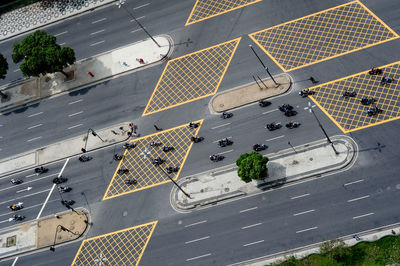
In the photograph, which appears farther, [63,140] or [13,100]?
[13,100]

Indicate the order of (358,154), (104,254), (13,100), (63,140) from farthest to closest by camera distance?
1. (13,100)
2. (63,140)
3. (104,254)
4. (358,154)

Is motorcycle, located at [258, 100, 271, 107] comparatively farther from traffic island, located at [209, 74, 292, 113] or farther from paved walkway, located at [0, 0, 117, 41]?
paved walkway, located at [0, 0, 117, 41]

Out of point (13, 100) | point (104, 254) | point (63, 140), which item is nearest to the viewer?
point (104, 254)

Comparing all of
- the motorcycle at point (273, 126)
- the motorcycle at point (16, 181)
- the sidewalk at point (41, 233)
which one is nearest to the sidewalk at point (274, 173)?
the motorcycle at point (273, 126)

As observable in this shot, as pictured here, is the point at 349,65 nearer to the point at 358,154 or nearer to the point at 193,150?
the point at 358,154

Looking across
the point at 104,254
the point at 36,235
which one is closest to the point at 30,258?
the point at 36,235

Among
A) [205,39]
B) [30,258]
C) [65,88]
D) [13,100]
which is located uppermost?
[13,100]

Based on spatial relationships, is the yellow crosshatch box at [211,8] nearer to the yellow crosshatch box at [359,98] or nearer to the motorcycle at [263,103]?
the motorcycle at [263,103]
